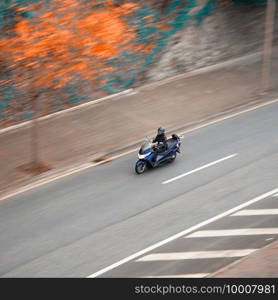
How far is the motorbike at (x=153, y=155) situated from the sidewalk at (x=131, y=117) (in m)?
2.36

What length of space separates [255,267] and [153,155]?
7.61m

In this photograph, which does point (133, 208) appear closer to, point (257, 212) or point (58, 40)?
point (257, 212)

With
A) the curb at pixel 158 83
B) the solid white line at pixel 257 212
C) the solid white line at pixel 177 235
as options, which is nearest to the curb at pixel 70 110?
the curb at pixel 158 83

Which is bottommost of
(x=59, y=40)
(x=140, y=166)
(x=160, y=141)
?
(x=140, y=166)

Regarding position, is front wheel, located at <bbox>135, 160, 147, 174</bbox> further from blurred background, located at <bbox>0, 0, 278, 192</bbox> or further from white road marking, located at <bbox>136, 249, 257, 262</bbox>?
white road marking, located at <bbox>136, 249, 257, 262</bbox>

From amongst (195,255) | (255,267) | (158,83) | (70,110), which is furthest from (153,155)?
(158,83)

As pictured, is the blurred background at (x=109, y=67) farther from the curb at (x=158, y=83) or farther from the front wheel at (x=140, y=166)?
the front wheel at (x=140, y=166)

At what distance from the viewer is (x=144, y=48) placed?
A: 1224 inches

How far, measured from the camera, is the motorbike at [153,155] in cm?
2284

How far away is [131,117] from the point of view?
91.5ft

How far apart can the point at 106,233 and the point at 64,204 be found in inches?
103

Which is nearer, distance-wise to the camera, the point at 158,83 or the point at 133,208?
the point at 133,208
